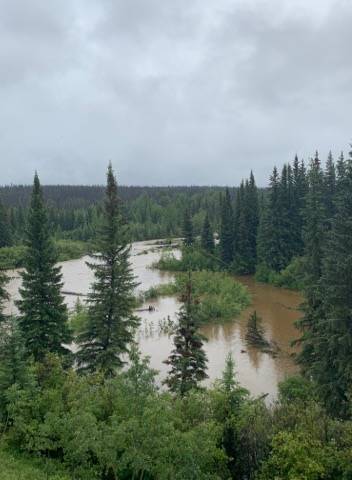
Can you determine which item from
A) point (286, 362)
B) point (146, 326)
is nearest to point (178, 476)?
point (286, 362)

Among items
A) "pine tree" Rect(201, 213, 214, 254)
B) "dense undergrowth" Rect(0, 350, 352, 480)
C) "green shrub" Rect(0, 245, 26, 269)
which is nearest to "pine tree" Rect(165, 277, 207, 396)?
"dense undergrowth" Rect(0, 350, 352, 480)

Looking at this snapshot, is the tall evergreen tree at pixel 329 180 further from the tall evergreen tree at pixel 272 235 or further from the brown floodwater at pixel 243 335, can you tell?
the brown floodwater at pixel 243 335

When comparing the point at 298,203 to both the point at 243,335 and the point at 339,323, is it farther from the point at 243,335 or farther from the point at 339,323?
the point at 339,323

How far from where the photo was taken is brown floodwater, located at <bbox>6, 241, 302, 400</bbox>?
31016 mm

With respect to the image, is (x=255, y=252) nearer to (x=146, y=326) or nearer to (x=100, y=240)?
(x=146, y=326)

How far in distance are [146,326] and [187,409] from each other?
1029 inches

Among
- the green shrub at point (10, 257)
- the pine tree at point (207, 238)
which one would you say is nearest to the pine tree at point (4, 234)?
the green shrub at point (10, 257)

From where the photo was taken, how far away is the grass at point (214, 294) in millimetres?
44688

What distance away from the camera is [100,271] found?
77.9 ft

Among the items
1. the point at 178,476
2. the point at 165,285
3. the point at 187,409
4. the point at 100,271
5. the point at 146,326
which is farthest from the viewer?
the point at 165,285

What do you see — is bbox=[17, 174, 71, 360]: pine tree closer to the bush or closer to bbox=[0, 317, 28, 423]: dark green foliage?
bbox=[0, 317, 28, 423]: dark green foliage

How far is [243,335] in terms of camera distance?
130ft

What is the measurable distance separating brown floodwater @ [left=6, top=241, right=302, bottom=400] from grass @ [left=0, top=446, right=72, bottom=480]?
7233mm

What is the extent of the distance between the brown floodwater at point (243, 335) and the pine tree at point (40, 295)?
4.97m
